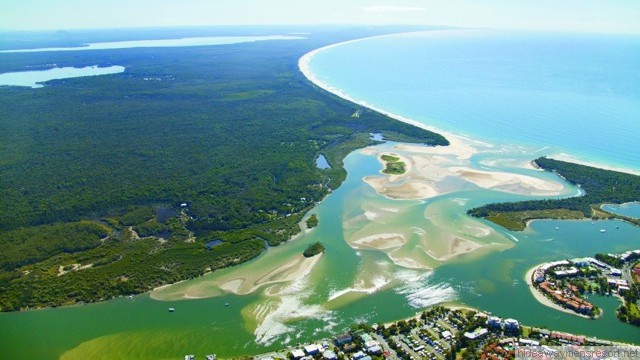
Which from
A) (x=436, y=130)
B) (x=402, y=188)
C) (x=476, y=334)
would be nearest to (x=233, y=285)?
(x=476, y=334)

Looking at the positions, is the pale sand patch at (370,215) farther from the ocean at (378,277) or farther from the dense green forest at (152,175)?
the dense green forest at (152,175)

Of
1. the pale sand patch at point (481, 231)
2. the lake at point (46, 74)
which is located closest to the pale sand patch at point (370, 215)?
the pale sand patch at point (481, 231)

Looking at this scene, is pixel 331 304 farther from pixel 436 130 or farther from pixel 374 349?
pixel 436 130

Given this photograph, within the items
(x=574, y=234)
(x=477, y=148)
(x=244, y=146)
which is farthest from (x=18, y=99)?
(x=574, y=234)

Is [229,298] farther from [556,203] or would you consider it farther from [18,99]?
[18,99]

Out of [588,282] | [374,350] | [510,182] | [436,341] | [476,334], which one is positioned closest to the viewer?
[374,350]
